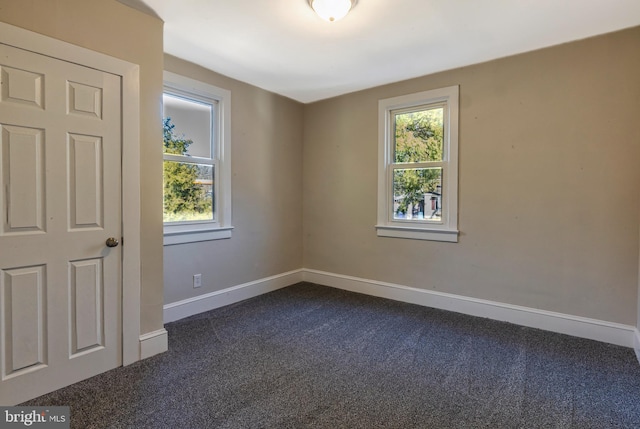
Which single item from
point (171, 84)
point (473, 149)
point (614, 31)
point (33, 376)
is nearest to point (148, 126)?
point (171, 84)

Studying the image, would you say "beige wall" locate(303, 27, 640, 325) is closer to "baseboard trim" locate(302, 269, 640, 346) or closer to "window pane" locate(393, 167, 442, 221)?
"baseboard trim" locate(302, 269, 640, 346)

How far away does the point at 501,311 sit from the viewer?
308cm

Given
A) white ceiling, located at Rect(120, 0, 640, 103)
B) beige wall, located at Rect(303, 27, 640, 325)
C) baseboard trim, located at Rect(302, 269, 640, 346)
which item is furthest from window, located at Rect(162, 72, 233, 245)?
beige wall, located at Rect(303, 27, 640, 325)

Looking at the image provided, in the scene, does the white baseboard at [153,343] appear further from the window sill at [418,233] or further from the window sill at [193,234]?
the window sill at [418,233]

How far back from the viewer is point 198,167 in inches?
130

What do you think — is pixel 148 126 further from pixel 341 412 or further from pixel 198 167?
pixel 341 412

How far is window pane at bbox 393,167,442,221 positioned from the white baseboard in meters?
2.63

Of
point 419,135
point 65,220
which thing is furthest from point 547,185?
point 65,220

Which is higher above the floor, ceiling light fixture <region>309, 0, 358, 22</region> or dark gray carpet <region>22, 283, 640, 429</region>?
ceiling light fixture <region>309, 0, 358, 22</region>

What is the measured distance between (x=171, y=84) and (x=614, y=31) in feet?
12.2

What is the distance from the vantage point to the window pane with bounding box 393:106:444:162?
3470 mm

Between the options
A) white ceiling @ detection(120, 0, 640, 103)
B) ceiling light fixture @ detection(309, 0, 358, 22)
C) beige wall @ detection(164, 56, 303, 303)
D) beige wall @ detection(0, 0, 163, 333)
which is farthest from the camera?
beige wall @ detection(164, 56, 303, 303)

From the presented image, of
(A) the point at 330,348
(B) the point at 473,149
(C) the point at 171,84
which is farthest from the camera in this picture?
(B) the point at 473,149

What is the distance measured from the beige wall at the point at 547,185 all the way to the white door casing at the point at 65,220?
268cm
